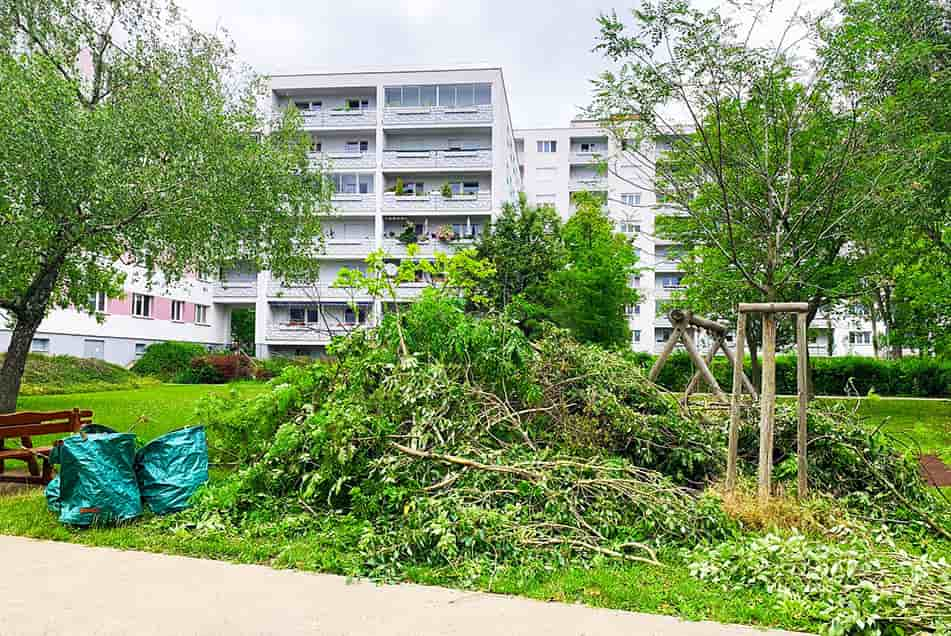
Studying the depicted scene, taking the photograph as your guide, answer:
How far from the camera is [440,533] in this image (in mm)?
5238

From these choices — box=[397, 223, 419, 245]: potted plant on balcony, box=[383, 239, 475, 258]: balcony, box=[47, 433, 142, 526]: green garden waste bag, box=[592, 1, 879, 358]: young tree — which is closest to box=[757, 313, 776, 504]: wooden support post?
box=[592, 1, 879, 358]: young tree

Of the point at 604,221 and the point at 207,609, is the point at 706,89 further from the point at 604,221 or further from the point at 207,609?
the point at 604,221

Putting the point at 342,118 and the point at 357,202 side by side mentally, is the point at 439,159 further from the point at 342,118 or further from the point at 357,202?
the point at 342,118

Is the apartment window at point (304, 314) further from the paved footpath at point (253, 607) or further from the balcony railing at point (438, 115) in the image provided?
the paved footpath at point (253, 607)

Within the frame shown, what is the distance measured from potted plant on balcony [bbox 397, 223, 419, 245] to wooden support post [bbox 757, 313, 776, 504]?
30.7m

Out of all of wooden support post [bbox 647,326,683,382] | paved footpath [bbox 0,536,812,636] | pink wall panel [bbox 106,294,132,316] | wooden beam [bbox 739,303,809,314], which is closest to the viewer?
paved footpath [bbox 0,536,812,636]

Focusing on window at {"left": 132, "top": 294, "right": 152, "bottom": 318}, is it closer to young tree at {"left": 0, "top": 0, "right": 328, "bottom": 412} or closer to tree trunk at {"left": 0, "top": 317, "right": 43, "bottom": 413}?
young tree at {"left": 0, "top": 0, "right": 328, "bottom": 412}

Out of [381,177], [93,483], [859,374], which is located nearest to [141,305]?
[381,177]

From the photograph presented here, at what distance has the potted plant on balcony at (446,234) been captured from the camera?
35062 millimetres

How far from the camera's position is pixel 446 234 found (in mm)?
35000

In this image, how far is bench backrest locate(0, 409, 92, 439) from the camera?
7.80 meters

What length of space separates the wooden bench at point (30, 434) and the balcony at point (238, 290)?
32.5 m

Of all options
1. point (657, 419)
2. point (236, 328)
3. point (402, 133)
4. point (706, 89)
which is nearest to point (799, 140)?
point (706, 89)

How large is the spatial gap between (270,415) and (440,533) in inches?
133
